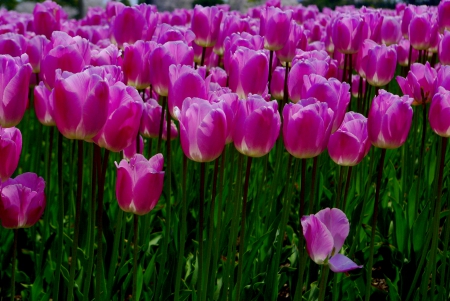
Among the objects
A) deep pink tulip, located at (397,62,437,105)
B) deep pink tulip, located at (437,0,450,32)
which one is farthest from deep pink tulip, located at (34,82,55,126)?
deep pink tulip, located at (437,0,450,32)

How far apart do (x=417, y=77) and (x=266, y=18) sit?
0.76 metres

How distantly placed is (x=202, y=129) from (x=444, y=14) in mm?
2277

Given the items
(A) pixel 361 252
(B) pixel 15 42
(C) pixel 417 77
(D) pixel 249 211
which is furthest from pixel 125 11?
(A) pixel 361 252

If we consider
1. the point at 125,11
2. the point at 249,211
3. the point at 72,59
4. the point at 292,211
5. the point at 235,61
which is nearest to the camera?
the point at 72,59

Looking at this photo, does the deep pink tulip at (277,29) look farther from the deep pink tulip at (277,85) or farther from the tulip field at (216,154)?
the deep pink tulip at (277,85)

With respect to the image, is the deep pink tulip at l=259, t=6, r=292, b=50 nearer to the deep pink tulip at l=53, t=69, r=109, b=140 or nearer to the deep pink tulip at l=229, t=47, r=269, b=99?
the deep pink tulip at l=229, t=47, r=269, b=99

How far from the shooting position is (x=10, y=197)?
166cm

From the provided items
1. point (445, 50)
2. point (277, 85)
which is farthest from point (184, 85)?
point (445, 50)

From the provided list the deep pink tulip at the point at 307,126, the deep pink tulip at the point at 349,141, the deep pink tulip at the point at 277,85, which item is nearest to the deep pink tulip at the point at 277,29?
the deep pink tulip at the point at 277,85

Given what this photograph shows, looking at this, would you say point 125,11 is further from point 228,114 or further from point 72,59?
point 228,114

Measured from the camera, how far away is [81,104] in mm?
1429

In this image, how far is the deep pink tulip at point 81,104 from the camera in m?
1.41

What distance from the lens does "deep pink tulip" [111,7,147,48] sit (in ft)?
8.71

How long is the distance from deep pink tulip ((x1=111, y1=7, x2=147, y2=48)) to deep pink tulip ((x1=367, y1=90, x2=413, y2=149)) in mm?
1312
